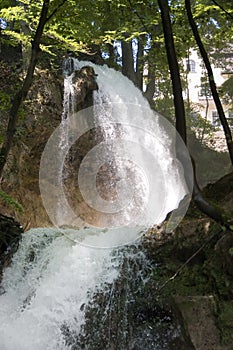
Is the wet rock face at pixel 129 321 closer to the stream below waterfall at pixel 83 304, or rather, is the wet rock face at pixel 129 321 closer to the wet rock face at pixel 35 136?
the stream below waterfall at pixel 83 304

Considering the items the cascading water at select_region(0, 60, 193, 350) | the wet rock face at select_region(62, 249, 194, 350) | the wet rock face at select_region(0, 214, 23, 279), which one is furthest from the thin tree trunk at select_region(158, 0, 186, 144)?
the wet rock face at select_region(0, 214, 23, 279)

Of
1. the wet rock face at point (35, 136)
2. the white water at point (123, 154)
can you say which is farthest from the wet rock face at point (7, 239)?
the white water at point (123, 154)

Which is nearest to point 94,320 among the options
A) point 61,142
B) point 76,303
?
point 76,303

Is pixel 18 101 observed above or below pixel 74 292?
above

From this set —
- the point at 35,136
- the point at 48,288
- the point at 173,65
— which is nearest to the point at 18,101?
the point at 173,65

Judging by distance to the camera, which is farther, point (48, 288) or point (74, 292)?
point (48, 288)

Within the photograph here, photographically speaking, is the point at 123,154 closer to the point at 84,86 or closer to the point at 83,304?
the point at 84,86

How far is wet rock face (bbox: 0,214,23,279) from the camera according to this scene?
746cm

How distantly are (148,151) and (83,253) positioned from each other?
868cm

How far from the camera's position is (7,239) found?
776 centimetres

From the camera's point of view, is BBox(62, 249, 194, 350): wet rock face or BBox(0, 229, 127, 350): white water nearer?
BBox(62, 249, 194, 350): wet rock face

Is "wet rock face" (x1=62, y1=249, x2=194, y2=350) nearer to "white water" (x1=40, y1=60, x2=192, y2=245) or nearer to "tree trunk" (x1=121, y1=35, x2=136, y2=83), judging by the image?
"white water" (x1=40, y1=60, x2=192, y2=245)

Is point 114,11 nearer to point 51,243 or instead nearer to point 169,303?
point 51,243

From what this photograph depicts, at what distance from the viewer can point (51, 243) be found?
7.43m
